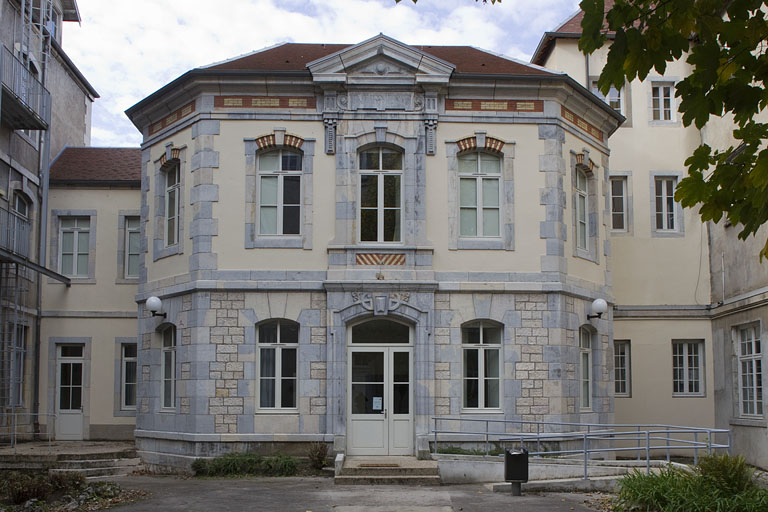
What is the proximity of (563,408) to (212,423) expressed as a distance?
6659mm

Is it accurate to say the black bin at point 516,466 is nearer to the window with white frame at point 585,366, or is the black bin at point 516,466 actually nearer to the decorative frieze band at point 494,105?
the window with white frame at point 585,366

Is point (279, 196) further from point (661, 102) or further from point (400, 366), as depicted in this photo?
point (661, 102)

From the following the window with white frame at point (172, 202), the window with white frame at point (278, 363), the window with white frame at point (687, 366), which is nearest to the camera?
the window with white frame at point (278, 363)

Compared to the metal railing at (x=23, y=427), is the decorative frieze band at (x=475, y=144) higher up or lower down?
higher up

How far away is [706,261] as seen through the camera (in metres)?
23.3

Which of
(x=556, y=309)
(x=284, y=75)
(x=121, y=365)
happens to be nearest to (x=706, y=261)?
(x=556, y=309)

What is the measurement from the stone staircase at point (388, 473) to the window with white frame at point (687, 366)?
9.22 meters

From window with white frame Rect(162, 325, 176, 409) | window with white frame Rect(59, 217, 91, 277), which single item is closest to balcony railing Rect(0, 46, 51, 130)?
window with white frame Rect(59, 217, 91, 277)

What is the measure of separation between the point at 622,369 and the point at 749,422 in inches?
154

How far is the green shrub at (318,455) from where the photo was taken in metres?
16.8

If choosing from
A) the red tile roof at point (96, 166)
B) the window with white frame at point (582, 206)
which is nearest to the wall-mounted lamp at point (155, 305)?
the red tile roof at point (96, 166)

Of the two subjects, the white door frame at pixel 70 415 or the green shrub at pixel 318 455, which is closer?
the green shrub at pixel 318 455

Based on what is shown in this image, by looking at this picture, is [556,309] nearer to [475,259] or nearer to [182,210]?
[475,259]

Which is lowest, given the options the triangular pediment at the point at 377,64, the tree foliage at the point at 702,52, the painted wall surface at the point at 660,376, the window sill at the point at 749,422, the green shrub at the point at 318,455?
Result: the green shrub at the point at 318,455
